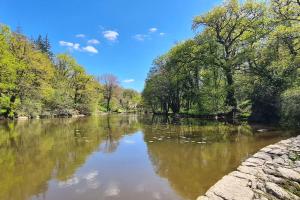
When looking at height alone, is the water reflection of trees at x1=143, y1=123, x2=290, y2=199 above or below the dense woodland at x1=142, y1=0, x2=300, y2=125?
below

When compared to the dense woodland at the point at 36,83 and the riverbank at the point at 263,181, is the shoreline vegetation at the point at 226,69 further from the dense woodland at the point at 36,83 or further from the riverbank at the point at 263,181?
the riverbank at the point at 263,181

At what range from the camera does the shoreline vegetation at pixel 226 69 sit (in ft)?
55.5

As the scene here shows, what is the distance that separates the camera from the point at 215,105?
22.2 m

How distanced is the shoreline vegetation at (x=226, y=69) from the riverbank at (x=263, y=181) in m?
8.54

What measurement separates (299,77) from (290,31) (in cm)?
316

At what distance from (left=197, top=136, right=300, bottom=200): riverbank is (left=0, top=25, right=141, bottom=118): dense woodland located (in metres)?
25.3

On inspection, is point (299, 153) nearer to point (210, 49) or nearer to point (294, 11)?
point (294, 11)

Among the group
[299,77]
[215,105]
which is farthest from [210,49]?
[299,77]

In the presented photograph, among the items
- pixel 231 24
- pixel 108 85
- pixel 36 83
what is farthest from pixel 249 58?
pixel 108 85

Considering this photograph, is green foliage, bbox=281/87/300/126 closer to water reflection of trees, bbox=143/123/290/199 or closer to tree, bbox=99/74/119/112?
water reflection of trees, bbox=143/123/290/199

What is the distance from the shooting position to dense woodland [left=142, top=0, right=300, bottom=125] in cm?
1612

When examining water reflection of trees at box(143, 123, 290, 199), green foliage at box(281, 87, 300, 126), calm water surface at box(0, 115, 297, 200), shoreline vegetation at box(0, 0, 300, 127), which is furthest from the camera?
shoreline vegetation at box(0, 0, 300, 127)

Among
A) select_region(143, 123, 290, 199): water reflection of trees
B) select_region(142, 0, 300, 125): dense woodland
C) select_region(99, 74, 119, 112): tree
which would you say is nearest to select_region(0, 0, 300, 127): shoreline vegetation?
select_region(142, 0, 300, 125): dense woodland

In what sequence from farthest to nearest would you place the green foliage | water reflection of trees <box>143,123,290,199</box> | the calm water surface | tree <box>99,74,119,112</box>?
tree <box>99,74,119,112</box> → the green foliage → water reflection of trees <box>143,123,290,199</box> → the calm water surface
